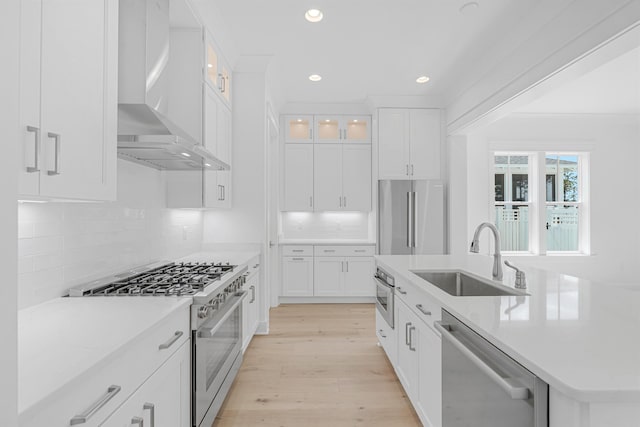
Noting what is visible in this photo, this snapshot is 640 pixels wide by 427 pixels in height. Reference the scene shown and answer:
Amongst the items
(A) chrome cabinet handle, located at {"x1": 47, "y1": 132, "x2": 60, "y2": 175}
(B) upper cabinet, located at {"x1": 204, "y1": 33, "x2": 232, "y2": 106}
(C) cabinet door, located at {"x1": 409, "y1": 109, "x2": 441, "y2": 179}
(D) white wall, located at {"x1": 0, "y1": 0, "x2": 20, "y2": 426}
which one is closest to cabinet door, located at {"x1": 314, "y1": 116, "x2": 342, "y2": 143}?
(C) cabinet door, located at {"x1": 409, "y1": 109, "x2": 441, "y2": 179}

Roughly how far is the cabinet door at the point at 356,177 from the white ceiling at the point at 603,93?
241 cm

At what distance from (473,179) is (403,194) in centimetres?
127

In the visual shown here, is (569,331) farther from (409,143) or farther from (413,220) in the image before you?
(409,143)

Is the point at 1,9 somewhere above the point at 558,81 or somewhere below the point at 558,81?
below

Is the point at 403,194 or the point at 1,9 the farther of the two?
the point at 403,194

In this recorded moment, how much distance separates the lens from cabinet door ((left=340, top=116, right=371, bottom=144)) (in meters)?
5.49

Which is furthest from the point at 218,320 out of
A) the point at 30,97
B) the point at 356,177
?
the point at 356,177

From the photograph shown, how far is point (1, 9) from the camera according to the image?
2.04 ft

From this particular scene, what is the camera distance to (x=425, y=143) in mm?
5164

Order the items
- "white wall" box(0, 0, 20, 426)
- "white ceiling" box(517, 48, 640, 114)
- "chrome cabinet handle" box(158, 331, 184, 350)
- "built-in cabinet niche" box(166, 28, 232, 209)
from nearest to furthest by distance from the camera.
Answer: "white wall" box(0, 0, 20, 426) < "chrome cabinet handle" box(158, 331, 184, 350) < "built-in cabinet niche" box(166, 28, 232, 209) < "white ceiling" box(517, 48, 640, 114)

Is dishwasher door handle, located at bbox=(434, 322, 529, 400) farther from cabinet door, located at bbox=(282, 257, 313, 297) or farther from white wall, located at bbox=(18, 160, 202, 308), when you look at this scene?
cabinet door, located at bbox=(282, 257, 313, 297)

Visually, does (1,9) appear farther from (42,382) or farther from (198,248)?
(198,248)

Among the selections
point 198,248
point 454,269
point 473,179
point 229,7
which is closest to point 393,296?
point 454,269

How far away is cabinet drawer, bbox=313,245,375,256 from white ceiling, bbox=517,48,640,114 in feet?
10.0
